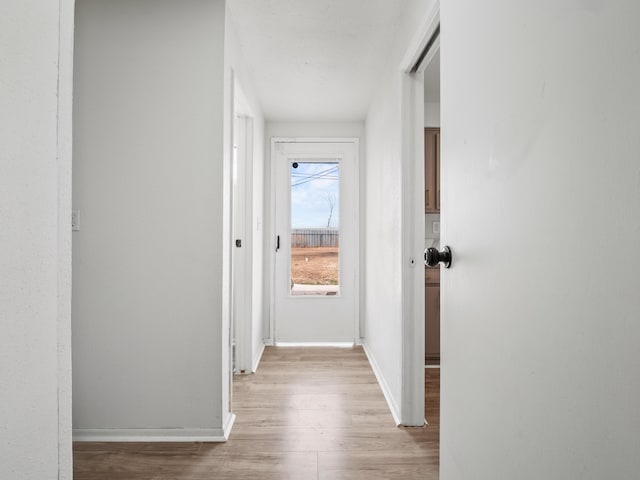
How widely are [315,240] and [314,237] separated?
35 mm

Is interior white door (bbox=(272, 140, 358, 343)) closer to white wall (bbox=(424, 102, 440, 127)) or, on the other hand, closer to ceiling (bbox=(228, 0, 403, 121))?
ceiling (bbox=(228, 0, 403, 121))

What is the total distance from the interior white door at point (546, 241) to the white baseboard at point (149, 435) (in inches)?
60.1

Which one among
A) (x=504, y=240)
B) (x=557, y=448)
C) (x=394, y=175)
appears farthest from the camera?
(x=394, y=175)

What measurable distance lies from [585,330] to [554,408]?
6.0 inches

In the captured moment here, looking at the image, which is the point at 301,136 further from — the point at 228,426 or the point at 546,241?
the point at 546,241

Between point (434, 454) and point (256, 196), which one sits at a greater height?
point (256, 196)

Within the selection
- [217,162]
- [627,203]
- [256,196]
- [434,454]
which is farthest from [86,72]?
[434,454]

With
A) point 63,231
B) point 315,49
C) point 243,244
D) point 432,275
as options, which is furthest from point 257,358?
point 63,231

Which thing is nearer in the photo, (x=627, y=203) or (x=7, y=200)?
(x=627, y=203)

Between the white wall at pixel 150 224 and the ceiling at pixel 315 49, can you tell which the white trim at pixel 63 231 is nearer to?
the white wall at pixel 150 224

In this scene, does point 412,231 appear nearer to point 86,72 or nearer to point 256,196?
point 256,196

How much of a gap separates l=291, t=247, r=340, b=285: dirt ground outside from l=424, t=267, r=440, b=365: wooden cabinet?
114cm

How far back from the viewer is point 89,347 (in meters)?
2.14

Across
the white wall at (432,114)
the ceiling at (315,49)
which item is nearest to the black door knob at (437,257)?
the ceiling at (315,49)
